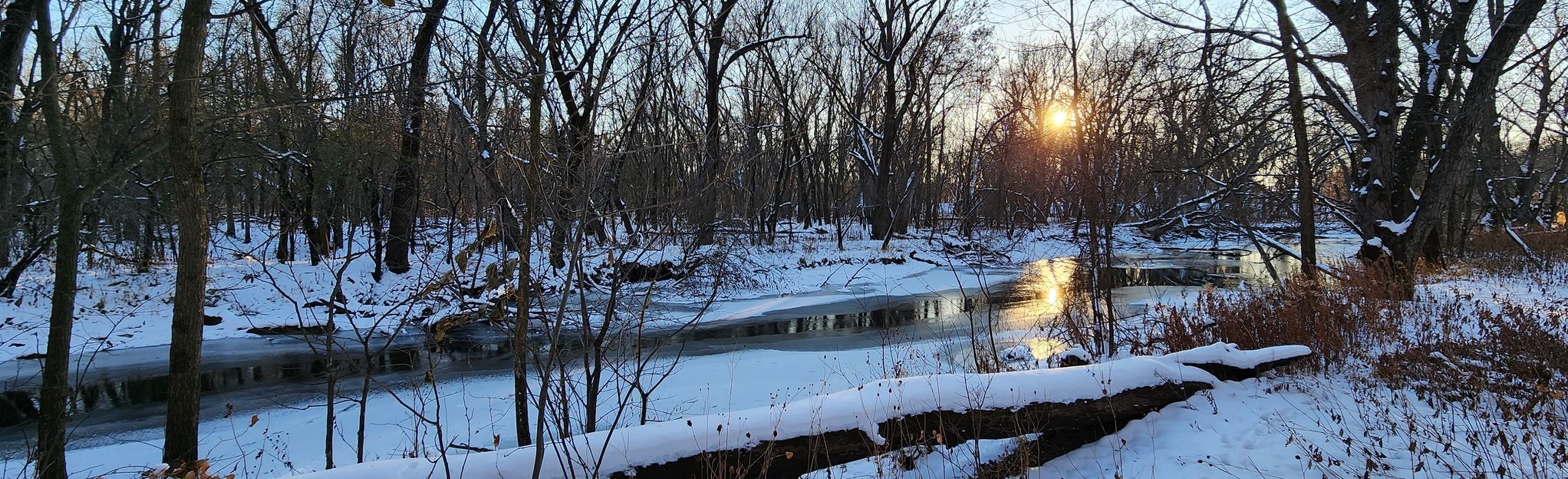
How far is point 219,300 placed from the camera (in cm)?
1224

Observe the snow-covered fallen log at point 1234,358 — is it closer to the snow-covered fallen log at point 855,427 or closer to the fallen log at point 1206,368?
the fallen log at point 1206,368

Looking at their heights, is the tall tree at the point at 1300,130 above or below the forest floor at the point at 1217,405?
above

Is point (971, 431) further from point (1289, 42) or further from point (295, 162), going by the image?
point (295, 162)

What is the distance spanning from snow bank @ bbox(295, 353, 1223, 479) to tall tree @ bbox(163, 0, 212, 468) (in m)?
2.34

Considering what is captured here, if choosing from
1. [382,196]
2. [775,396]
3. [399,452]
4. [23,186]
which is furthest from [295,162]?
[775,396]

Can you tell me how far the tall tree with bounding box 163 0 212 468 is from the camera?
4.26m

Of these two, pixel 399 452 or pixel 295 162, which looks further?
pixel 295 162

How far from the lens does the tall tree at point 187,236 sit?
426 cm

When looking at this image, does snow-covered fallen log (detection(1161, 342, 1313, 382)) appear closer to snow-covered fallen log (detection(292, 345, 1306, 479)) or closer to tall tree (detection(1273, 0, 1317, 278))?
snow-covered fallen log (detection(292, 345, 1306, 479))

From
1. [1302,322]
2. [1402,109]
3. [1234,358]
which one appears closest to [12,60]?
[1234,358]

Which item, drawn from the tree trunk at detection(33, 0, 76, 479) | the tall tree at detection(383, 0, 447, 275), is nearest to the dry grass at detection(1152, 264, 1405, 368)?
the tree trunk at detection(33, 0, 76, 479)

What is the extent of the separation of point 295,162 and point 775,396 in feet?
40.3

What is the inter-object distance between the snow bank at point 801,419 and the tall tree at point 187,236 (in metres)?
2.34

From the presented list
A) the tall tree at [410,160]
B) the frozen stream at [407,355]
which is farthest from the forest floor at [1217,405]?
the tall tree at [410,160]
